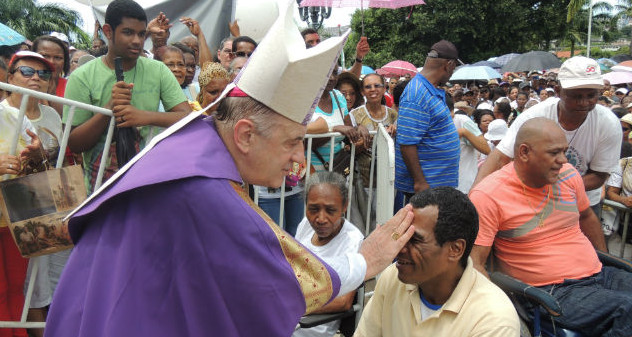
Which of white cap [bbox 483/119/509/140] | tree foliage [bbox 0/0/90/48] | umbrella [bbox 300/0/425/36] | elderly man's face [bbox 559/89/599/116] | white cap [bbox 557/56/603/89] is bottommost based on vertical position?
white cap [bbox 483/119/509/140]

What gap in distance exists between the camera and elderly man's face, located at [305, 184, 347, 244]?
3.28 metres

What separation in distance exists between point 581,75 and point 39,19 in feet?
118

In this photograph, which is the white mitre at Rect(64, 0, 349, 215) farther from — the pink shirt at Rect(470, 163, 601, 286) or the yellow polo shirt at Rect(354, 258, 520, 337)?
the pink shirt at Rect(470, 163, 601, 286)

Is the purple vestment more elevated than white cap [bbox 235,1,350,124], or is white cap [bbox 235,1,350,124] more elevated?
white cap [bbox 235,1,350,124]


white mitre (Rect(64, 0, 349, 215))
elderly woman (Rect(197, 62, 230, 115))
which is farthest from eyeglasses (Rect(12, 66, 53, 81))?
white mitre (Rect(64, 0, 349, 215))

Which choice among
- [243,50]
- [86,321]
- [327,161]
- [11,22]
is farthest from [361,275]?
[11,22]

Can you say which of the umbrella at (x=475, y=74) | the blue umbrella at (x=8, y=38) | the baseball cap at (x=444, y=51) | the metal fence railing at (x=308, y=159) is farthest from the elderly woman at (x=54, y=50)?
the umbrella at (x=475, y=74)

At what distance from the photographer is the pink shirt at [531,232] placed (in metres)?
3.14

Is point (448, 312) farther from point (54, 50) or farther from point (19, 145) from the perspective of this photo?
point (54, 50)

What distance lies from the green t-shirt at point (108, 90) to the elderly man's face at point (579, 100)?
270 cm

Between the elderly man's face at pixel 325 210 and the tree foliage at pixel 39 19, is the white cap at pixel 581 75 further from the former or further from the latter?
the tree foliage at pixel 39 19

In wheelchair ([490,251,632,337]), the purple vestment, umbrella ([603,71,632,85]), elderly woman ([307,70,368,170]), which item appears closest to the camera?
the purple vestment

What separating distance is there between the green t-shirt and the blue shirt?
176 centimetres

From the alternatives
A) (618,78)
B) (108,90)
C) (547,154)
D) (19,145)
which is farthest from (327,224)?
(618,78)
